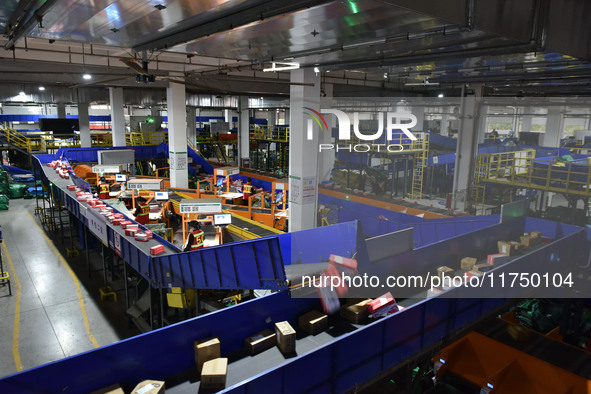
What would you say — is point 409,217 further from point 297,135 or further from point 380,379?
point 380,379

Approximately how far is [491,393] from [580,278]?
4.25 meters

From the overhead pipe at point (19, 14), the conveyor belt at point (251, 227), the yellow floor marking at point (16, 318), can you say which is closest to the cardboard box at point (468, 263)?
the conveyor belt at point (251, 227)

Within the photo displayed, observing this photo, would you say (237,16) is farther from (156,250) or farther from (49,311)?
(49,311)

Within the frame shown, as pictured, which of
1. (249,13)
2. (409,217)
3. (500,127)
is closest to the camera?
(249,13)

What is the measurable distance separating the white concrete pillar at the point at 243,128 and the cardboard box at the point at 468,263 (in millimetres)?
18833

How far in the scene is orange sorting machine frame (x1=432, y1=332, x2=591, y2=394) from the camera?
209 inches

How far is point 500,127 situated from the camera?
78.7 ft

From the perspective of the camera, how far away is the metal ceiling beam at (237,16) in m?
4.67

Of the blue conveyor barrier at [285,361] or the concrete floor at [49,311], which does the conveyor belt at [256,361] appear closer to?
the blue conveyor barrier at [285,361]

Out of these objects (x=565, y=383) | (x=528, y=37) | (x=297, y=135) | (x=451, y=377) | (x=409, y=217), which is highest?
(x=528, y=37)

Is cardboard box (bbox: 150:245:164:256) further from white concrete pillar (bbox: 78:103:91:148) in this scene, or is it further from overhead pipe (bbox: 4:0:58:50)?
white concrete pillar (bbox: 78:103:91:148)

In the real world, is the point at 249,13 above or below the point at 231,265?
above

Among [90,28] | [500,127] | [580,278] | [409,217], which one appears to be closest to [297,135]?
[409,217]

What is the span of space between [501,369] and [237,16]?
6.21 metres
